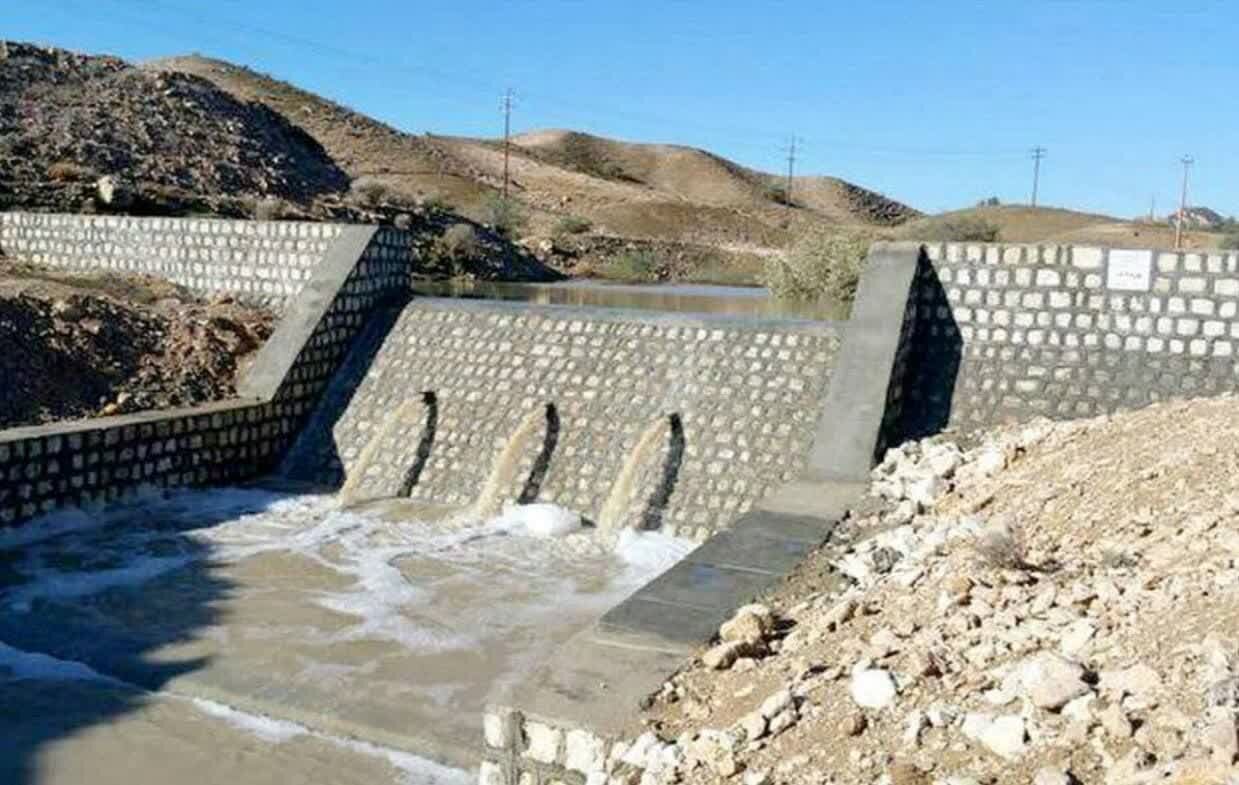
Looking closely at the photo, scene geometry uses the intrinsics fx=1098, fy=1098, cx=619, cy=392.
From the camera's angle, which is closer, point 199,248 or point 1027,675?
point 1027,675

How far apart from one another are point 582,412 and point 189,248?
20.7ft

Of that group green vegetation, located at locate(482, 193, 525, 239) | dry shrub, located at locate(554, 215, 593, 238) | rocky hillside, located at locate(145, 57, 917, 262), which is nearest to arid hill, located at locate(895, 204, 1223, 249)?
rocky hillside, located at locate(145, 57, 917, 262)

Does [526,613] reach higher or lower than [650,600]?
lower

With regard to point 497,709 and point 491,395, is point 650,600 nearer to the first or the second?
point 497,709

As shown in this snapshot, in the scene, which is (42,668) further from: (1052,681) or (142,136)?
(142,136)

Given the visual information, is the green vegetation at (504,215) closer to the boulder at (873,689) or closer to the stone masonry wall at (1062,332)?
the stone masonry wall at (1062,332)

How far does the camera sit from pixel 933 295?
9.56 m

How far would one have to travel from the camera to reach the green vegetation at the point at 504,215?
44.6 metres

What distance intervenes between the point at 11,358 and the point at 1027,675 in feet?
32.6

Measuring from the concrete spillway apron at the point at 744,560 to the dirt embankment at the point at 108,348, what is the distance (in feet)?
21.1

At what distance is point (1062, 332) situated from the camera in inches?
358

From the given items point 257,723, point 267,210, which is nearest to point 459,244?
point 267,210

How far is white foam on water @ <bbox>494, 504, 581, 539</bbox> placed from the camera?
934cm

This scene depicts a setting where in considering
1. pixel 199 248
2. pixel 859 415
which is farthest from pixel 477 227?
pixel 859 415
